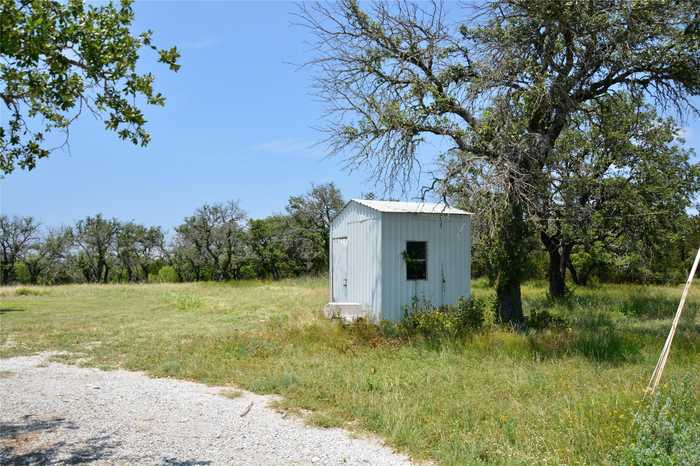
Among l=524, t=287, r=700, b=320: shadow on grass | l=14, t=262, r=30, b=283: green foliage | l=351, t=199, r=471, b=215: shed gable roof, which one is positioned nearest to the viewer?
l=351, t=199, r=471, b=215: shed gable roof

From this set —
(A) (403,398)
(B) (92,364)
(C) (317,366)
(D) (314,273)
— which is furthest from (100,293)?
(A) (403,398)

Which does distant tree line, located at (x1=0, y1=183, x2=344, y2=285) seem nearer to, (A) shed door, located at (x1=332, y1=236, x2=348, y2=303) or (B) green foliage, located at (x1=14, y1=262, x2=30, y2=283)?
(B) green foliage, located at (x1=14, y1=262, x2=30, y2=283)

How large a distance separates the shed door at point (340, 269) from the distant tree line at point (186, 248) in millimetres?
19147

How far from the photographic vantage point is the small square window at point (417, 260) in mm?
13805

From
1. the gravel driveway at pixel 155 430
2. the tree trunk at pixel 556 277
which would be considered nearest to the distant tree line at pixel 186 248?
the tree trunk at pixel 556 277

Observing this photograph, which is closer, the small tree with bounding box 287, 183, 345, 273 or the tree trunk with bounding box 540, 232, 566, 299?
the tree trunk with bounding box 540, 232, 566, 299

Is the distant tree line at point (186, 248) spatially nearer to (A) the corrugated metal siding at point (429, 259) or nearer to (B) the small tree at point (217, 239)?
(B) the small tree at point (217, 239)

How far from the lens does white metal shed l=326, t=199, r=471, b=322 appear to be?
13398mm

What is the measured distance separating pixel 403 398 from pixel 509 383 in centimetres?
156

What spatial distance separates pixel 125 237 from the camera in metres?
43.1

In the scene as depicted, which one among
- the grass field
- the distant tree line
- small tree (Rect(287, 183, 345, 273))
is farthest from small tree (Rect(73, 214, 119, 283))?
the grass field

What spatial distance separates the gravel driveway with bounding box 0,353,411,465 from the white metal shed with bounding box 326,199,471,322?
655 centimetres

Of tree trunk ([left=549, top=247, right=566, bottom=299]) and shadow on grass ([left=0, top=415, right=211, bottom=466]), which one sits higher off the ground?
tree trunk ([left=549, top=247, right=566, bottom=299])

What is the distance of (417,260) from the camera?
13.9 meters
